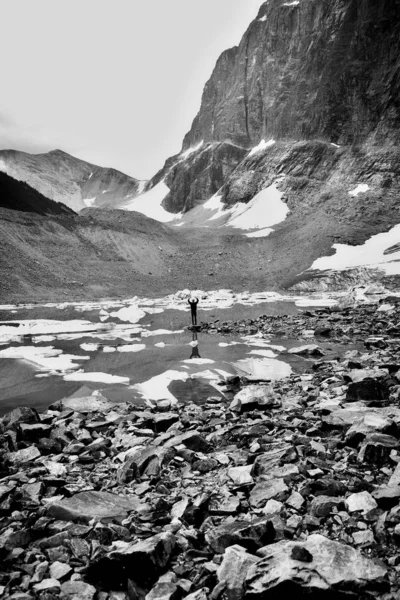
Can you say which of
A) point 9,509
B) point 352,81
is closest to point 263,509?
point 9,509

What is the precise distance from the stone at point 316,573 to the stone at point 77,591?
5.42 ft

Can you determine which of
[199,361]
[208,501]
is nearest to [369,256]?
[199,361]

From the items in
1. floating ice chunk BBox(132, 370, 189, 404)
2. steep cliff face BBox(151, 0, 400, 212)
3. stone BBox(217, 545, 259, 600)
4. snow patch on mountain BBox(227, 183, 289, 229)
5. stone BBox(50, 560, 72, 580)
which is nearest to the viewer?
stone BBox(217, 545, 259, 600)

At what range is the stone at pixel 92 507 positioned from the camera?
220 inches

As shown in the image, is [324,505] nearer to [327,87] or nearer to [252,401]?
[252,401]

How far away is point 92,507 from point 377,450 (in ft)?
14.6

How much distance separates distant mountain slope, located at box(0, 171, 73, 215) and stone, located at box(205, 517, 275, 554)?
12904 cm

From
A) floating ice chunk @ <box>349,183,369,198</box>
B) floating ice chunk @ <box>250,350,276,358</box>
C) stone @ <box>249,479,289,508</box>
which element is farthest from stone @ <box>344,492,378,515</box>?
floating ice chunk @ <box>349,183,369,198</box>

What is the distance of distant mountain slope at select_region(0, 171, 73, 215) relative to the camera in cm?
12546

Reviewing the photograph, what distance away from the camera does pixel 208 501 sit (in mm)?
5723

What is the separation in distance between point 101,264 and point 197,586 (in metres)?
77.3

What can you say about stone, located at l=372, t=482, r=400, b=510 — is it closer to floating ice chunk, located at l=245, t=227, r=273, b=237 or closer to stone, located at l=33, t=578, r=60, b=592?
stone, located at l=33, t=578, r=60, b=592

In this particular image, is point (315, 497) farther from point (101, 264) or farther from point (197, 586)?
point (101, 264)

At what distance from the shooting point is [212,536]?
4.91 m
